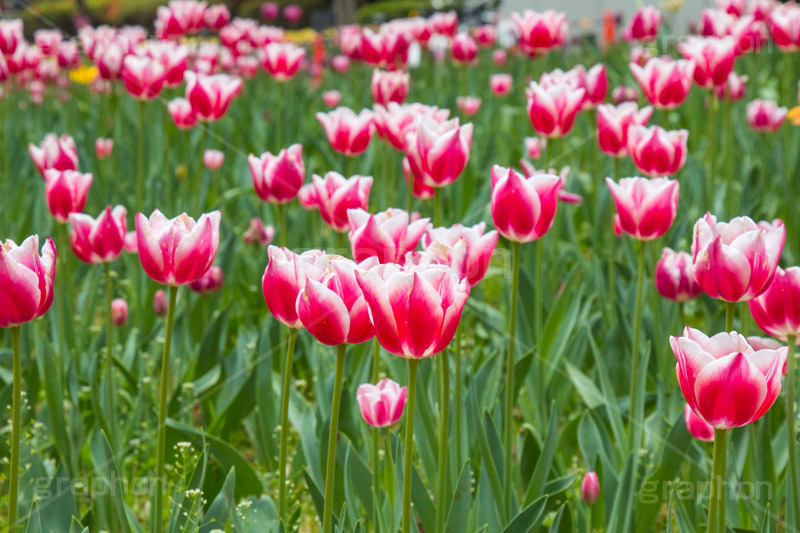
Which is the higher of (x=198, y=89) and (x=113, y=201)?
(x=198, y=89)

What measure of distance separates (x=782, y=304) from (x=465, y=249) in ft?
1.47

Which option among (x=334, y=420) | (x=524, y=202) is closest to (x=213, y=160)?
(x=524, y=202)

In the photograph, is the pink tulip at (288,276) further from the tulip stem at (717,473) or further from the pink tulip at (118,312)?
the pink tulip at (118,312)

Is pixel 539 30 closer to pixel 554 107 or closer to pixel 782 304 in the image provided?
pixel 554 107

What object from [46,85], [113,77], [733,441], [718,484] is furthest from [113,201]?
[46,85]

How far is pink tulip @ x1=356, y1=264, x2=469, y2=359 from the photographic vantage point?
0.92 meters

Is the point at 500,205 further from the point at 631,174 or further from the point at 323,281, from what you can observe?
the point at 631,174

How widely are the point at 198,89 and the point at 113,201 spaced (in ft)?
2.77

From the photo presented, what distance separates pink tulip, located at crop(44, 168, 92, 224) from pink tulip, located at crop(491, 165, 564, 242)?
0.96 meters

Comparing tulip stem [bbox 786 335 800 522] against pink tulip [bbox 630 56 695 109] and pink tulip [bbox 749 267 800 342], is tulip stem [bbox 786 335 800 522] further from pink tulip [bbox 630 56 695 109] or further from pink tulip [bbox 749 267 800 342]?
pink tulip [bbox 630 56 695 109]

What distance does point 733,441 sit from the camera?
5.33ft

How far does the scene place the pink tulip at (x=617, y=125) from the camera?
208 cm

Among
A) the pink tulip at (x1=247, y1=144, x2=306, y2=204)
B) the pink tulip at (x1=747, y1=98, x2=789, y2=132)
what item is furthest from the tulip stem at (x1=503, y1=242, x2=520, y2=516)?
the pink tulip at (x1=747, y1=98, x2=789, y2=132)

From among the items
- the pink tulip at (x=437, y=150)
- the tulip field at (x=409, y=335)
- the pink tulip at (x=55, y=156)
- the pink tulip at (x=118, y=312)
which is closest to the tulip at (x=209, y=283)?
the tulip field at (x=409, y=335)
